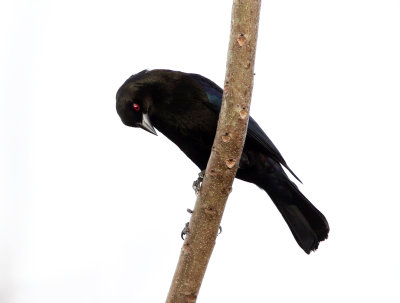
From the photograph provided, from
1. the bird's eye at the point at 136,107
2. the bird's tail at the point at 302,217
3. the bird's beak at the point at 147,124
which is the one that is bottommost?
the bird's tail at the point at 302,217

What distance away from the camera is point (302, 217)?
4.68m

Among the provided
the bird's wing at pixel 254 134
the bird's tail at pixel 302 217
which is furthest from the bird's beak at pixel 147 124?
the bird's tail at pixel 302 217

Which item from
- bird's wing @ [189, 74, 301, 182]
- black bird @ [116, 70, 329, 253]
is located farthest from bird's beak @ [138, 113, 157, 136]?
bird's wing @ [189, 74, 301, 182]

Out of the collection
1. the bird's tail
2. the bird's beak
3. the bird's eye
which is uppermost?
the bird's eye

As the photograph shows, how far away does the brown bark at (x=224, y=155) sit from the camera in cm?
299

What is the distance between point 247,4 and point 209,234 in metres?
1.08

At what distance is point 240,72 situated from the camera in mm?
3020

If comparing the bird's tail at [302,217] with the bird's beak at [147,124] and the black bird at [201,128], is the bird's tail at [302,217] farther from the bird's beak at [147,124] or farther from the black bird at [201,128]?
the bird's beak at [147,124]

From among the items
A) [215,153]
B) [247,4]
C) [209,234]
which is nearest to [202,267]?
[209,234]

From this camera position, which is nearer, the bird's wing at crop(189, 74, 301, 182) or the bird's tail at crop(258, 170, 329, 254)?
the bird's wing at crop(189, 74, 301, 182)

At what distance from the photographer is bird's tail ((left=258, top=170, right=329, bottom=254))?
15.1 feet

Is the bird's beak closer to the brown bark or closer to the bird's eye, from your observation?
the bird's eye

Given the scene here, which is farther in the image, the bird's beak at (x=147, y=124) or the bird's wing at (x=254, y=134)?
the bird's beak at (x=147, y=124)

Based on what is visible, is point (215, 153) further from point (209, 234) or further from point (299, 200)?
point (299, 200)
